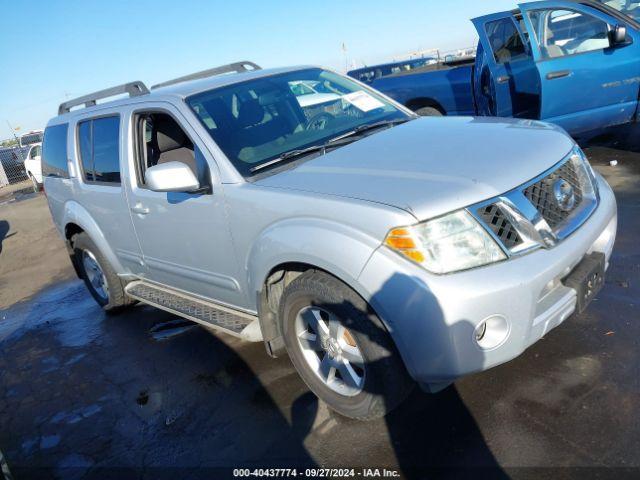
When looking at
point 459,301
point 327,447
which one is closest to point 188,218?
point 327,447

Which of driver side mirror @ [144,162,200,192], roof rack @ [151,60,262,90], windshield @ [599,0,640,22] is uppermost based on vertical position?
roof rack @ [151,60,262,90]

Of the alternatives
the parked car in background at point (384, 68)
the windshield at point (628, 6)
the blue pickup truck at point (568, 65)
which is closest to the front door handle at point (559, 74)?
the blue pickup truck at point (568, 65)

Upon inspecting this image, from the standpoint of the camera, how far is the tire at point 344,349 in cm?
234

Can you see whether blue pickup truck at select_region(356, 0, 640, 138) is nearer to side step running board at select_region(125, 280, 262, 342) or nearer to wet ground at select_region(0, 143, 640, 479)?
wet ground at select_region(0, 143, 640, 479)

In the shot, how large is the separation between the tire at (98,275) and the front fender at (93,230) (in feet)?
0.45

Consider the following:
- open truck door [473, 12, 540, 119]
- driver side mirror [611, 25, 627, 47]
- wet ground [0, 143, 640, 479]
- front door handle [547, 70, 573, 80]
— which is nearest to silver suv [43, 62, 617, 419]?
wet ground [0, 143, 640, 479]

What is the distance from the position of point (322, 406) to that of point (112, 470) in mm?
1196

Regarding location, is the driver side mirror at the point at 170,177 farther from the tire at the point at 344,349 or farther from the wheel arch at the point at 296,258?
the tire at the point at 344,349

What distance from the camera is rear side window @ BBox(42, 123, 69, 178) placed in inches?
186

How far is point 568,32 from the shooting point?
614 cm

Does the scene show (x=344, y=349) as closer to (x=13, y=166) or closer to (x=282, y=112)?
(x=282, y=112)

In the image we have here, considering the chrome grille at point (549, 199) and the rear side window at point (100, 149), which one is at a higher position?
the rear side window at point (100, 149)

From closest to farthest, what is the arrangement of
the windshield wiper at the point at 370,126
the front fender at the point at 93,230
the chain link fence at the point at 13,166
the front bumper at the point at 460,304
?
1. the front bumper at the point at 460,304
2. the windshield wiper at the point at 370,126
3. the front fender at the point at 93,230
4. the chain link fence at the point at 13,166

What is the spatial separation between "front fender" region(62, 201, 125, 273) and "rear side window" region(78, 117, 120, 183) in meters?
0.34
